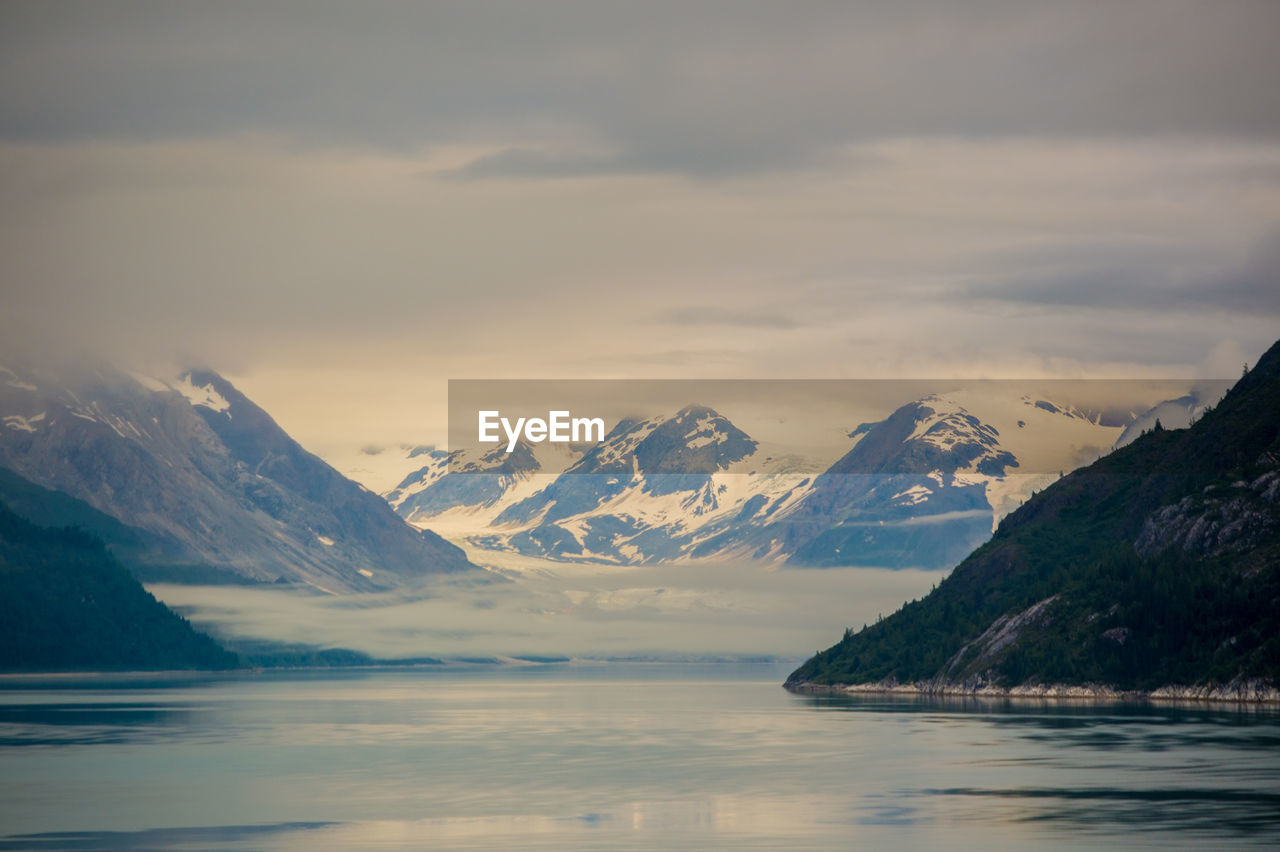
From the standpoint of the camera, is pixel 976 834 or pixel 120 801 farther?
pixel 120 801

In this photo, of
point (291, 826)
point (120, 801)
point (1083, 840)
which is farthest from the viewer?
point (120, 801)

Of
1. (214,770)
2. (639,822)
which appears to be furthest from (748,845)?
(214,770)

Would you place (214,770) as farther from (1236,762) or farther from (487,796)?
(1236,762)

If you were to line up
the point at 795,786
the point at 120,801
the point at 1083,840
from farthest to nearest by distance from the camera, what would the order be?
the point at 795,786, the point at 120,801, the point at 1083,840

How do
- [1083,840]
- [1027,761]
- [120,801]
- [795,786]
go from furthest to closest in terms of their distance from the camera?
[1027,761] < [795,786] < [120,801] < [1083,840]

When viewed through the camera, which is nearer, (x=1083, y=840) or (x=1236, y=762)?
(x=1083, y=840)

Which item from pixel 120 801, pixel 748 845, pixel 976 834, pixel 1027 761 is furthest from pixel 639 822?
pixel 1027 761

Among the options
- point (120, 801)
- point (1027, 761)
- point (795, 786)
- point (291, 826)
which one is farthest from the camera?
point (1027, 761)

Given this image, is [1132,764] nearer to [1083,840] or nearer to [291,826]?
[1083,840]
